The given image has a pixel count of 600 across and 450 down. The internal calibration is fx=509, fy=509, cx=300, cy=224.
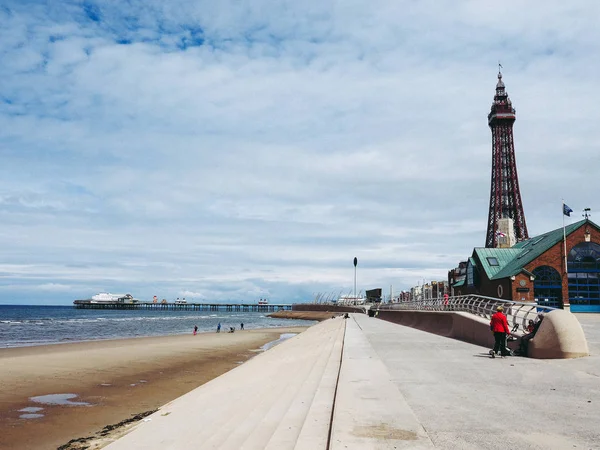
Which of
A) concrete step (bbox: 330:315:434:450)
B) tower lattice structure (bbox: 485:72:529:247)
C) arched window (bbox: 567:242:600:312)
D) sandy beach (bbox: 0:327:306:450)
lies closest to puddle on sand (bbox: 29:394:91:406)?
sandy beach (bbox: 0:327:306:450)

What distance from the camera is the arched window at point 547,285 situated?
51.5m

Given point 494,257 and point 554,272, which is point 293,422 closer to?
point 554,272

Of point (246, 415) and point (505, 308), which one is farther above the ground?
point (505, 308)

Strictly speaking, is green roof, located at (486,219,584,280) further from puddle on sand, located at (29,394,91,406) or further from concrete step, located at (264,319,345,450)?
concrete step, located at (264,319,345,450)

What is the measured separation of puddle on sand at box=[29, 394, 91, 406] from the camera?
15312 millimetres

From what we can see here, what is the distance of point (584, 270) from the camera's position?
2040 inches

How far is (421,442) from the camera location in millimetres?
5578

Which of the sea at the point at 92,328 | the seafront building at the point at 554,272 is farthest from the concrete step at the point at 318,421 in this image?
the seafront building at the point at 554,272

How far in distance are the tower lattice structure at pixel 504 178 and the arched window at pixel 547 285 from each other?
191ft

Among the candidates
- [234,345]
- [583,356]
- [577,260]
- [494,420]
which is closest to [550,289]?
[577,260]

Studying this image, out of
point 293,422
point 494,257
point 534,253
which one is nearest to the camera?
point 293,422


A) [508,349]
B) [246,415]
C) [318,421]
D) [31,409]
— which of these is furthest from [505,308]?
[31,409]

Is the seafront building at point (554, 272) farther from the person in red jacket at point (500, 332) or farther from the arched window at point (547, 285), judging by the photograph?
the person in red jacket at point (500, 332)

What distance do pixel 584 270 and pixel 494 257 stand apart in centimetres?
1057
